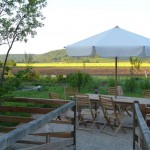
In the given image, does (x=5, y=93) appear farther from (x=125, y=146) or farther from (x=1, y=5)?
(x=1, y=5)

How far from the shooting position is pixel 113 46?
335 inches

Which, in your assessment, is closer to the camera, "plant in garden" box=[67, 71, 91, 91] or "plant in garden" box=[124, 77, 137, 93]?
"plant in garden" box=[67, 71, 91, 91]

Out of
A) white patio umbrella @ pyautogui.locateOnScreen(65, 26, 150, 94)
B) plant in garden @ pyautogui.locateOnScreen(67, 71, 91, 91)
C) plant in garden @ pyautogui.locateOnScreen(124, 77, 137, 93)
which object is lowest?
plant in garden @ pyautogui.locateOnScreen(124, 77, 137, 93)

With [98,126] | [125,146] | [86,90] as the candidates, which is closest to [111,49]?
[98,126]

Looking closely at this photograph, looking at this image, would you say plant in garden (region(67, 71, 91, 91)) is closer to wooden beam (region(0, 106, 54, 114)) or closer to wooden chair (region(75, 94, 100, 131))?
wooden chair (region(75, 94, 100, 131))

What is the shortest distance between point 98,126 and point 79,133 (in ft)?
2.31

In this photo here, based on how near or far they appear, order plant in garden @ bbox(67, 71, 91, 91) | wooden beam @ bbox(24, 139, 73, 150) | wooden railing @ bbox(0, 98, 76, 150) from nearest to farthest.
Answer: wooden railing @ bbox(0, 98, 76, 150) → wooden beam @ bbox(24, 139, 73, 150) → plant in garden @ bbox(67, 71, 91, 91)

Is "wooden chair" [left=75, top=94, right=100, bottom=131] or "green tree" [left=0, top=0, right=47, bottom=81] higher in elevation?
"green tree" [left=0, top=0, right=47, bottom=81]

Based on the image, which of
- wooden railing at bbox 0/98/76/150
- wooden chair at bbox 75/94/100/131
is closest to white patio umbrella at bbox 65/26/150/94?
wooden chair at bbox 75/94/100/131

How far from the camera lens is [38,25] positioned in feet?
35.5

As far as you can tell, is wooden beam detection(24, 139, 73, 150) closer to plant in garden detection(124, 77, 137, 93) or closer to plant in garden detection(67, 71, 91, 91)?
plant in garden detection(67, 71, 91, 91)

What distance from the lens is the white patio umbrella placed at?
331 inches

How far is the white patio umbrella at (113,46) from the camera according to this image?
841 cm

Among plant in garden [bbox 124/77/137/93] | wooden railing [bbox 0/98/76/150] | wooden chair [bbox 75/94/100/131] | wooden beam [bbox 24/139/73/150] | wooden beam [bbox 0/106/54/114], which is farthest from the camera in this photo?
plant in garden [bbox 124/77/137/93]
